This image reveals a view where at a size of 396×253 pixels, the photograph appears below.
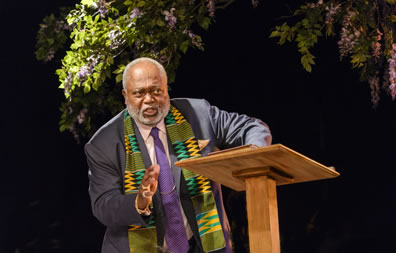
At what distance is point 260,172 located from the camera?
2.36m

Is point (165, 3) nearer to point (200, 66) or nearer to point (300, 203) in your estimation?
point (200, 66)

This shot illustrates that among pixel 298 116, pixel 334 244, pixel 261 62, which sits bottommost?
pixel 334 244

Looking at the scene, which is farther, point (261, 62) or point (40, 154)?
point (40, 154)

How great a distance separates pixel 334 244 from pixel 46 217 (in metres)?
2.07

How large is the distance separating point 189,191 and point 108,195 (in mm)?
352

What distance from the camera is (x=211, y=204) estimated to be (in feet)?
9.82

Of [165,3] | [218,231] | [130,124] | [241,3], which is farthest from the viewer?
[241,3]

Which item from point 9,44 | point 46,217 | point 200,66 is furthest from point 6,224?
point 200,66

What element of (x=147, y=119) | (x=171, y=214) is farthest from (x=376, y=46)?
(x=171, y=214)

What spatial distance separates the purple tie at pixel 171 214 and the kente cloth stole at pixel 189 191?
7 cm

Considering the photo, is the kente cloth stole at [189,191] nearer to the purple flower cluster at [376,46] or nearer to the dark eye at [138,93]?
the dark eye at [138,93]

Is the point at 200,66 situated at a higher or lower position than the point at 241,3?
lower

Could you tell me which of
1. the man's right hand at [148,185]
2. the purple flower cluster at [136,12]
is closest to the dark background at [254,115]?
the purple flower cluster at [136,12]

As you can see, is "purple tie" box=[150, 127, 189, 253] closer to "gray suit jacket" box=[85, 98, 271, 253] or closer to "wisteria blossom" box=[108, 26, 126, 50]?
"gray suit jacket" box=[85, 98, 271, 253]
